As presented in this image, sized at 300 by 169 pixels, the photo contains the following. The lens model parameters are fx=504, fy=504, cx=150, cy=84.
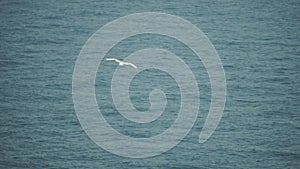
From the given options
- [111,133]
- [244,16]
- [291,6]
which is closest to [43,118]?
[111,133]

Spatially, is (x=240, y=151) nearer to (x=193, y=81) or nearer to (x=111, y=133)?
(x=111, y=133)

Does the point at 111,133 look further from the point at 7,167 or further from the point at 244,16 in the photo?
the point at 244,16

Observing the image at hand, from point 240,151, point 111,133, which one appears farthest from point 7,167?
point 240,151

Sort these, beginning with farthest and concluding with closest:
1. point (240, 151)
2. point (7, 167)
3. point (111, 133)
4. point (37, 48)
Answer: point (37, 48), point (111, 133), point (240, 151), point (7, 167)

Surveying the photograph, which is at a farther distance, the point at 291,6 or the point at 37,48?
the point at 291,6

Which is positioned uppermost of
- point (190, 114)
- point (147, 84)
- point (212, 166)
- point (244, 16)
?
point (244, 16)

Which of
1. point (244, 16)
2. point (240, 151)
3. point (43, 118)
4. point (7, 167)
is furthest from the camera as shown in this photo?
point (244, 16)

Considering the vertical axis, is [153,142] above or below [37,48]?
below
